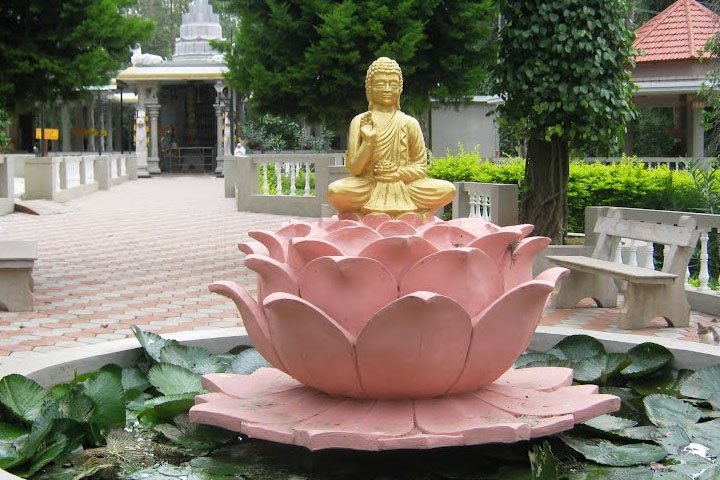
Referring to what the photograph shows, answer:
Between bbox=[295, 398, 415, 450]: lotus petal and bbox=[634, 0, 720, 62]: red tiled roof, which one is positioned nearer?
bbox=[295, 398, 415, 450]: lotus petal

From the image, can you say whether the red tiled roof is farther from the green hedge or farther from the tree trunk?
the tree trunk

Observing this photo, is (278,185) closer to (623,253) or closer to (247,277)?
(247,277)

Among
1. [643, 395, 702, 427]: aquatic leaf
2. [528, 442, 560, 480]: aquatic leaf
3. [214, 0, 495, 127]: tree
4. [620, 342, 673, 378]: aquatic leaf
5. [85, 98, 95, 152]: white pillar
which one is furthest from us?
[85, 98, 95, 152]: white pillar

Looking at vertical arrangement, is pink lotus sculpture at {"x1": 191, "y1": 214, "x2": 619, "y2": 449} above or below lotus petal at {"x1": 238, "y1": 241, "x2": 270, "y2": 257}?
below

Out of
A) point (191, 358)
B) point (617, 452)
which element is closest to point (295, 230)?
point (191, 358)

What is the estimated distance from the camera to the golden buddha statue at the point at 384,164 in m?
6.20

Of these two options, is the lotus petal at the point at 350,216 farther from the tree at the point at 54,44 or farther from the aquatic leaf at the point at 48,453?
the tree at the point at 54,44

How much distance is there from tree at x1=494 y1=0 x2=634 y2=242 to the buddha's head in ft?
16.2

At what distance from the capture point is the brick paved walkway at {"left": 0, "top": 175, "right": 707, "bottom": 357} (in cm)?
841

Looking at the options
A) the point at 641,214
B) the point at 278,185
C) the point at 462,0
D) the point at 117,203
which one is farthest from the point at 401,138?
the point at 117,203

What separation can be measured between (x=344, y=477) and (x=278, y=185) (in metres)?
18.0

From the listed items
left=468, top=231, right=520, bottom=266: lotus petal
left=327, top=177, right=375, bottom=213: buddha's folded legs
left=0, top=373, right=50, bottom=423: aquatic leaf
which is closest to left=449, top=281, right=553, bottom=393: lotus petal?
left=468, top=231, right=520, bottom=266: lotus petal

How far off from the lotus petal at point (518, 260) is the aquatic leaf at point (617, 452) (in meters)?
0.73

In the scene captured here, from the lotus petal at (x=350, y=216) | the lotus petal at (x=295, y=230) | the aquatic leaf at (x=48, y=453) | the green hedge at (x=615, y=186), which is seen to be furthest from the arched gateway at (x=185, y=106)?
the aquatic leaf at (x=48, y=453)
